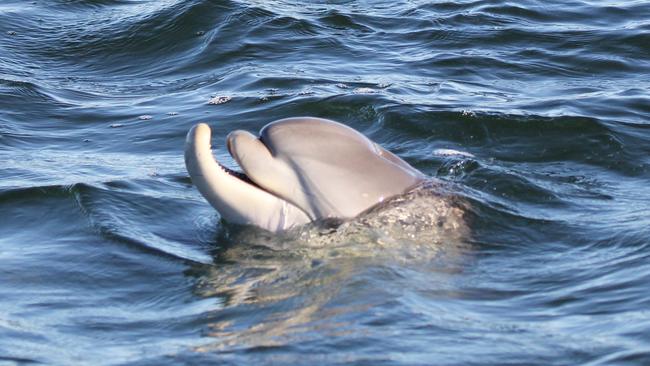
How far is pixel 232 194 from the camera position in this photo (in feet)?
24.3

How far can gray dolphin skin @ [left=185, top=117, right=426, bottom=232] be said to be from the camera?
734 centimetres

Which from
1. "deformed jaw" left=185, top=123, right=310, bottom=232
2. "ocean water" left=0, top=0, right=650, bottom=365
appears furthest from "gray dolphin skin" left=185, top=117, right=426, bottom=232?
"ocean water" left=0, top=0, right=650, bottom=365

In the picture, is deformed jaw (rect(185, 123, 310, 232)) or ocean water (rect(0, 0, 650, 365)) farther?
deformed jaw (rect(185, 123, 310, 232))

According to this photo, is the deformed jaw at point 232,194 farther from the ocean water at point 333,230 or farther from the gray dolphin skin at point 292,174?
the ocean water at point 333,230

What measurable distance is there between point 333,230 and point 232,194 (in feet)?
2.06

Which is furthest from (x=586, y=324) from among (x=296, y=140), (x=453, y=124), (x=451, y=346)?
(x=453, y=124)

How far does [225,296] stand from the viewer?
690 cm

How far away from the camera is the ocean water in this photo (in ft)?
20.5

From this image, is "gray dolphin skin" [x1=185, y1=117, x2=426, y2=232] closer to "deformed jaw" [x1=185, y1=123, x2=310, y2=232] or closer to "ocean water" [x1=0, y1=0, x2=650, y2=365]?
"deformed jaw" [x1=185, y1=123, x2=310, y2=232]

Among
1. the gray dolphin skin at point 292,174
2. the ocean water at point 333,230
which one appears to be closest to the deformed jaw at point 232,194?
the gray dolphin skin at point 292,174

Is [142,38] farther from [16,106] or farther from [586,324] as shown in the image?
[586,324]

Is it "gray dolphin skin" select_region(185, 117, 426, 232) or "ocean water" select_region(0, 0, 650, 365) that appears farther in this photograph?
"gray dolphin skin" select_region(185, 117, 426, 232)

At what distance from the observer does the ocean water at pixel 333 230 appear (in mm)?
6250

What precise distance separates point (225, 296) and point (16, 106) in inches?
251
